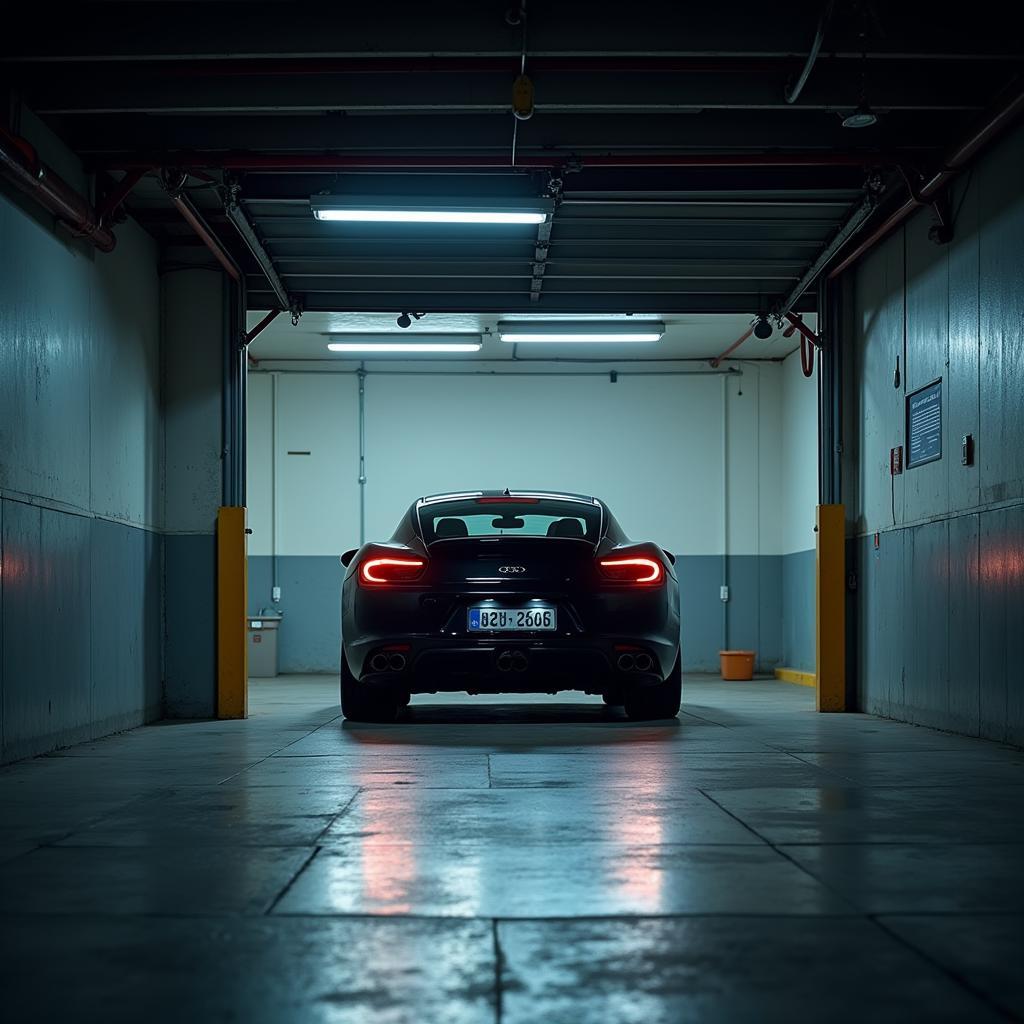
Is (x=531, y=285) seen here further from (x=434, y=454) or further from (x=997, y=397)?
(x=434, y=454)

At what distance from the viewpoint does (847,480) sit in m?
10.9

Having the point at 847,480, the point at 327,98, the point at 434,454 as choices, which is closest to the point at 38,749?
the point at 327,98

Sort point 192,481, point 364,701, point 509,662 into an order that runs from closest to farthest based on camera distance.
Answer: point 509,662
point 364,701
point 192,481

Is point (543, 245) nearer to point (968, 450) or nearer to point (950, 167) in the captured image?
point (950, 167)

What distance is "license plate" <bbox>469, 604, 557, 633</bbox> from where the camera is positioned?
7.48 metres

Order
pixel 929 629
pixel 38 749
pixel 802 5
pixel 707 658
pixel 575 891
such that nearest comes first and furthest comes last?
pixel 575 891 < pixel 802 5 < pixel 38 749 < pixel 929 629 < pixel 707 658

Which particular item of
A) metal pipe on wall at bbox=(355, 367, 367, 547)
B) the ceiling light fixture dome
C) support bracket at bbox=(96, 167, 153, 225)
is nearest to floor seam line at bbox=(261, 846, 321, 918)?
the ceiling light fixture dome

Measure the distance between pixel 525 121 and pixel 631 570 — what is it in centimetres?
259

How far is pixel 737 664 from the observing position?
677 inches

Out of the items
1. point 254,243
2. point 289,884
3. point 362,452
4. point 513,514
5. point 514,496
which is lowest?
point 289,884

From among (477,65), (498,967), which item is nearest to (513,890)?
(498,967)

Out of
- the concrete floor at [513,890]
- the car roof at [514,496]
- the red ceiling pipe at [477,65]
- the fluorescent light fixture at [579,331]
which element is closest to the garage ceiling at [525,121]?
the red ceiling pipe at [477,65]

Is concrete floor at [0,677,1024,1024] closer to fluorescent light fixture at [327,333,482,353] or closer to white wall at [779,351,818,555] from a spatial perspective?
fluorescent light fixture at [327,333,482,353]

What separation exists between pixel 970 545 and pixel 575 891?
5.50 metres
